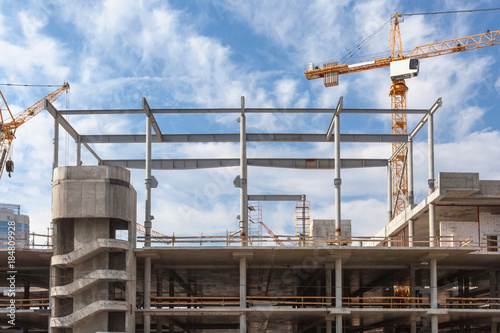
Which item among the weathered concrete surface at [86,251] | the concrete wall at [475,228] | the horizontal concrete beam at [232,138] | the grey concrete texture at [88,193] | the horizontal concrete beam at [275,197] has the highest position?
the horizontal concrete beam at [232,138]

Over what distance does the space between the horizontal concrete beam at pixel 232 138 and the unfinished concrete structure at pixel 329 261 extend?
0.08m

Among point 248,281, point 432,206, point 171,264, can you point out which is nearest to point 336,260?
point 432,206

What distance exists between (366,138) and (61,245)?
25.2 meters

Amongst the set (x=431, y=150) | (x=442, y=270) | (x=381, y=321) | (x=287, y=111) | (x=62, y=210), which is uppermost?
(x=287, y=111)

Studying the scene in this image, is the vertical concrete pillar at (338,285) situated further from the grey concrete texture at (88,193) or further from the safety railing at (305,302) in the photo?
the grey concrete texture at (88,193)

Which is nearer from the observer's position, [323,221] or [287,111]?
[287,111]

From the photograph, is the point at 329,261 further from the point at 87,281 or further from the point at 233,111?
the point at 87,281

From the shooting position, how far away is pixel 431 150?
45562 mm

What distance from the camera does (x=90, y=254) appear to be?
3681cm

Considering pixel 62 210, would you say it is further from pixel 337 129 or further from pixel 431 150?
pixel 431 150

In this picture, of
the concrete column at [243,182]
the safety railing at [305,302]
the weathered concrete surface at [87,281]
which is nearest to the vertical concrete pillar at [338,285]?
the safety railing at [305,302]

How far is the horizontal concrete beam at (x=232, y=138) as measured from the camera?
159ft

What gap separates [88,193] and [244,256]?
419 inches

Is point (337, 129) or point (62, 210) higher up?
point (337, 129)
